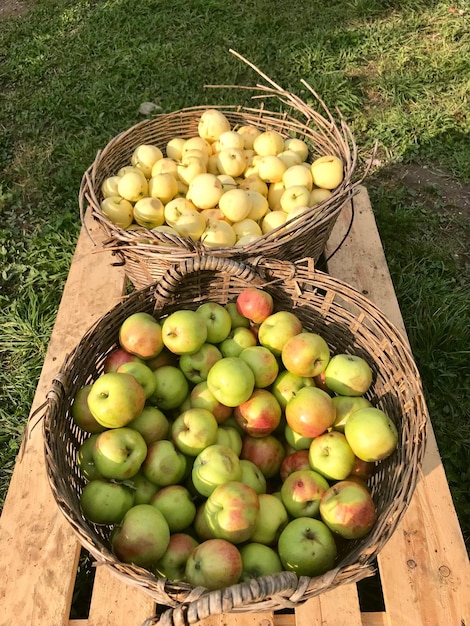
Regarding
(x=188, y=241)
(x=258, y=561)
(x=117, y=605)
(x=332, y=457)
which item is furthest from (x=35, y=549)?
(x=188, y=241)

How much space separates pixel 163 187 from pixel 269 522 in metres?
1.48

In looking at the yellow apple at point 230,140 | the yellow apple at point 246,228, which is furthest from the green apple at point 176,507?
the yellow apple at point 230,140

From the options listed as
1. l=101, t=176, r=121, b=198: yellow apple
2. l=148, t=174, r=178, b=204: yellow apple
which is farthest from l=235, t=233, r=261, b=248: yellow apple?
l=101, t=176, r=121, b=198: yellow apple

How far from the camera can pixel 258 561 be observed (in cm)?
133

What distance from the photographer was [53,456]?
1384mm

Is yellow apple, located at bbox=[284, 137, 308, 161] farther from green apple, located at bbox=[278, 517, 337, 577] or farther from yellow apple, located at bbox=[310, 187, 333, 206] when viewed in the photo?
green apple, located at bbox=[278, 517, 337, 577]

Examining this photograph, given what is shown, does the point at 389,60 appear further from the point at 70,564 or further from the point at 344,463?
the point at 70,564

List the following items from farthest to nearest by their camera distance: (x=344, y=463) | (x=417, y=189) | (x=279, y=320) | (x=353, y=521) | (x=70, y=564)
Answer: (x=417, y=189)
(x=279, y=320)
(x=70, y=564)
(x=344, y=463)
(x=353, y=521)

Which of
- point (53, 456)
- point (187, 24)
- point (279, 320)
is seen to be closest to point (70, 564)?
point (53, 456)

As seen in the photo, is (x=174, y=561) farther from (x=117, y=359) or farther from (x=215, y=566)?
(x=117, y=359)

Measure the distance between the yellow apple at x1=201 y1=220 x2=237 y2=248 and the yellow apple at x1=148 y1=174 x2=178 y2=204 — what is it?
0.33 m

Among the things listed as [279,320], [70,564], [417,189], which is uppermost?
[279,320]

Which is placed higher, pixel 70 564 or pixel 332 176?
pixel 332 176

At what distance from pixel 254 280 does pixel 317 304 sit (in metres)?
0.25
